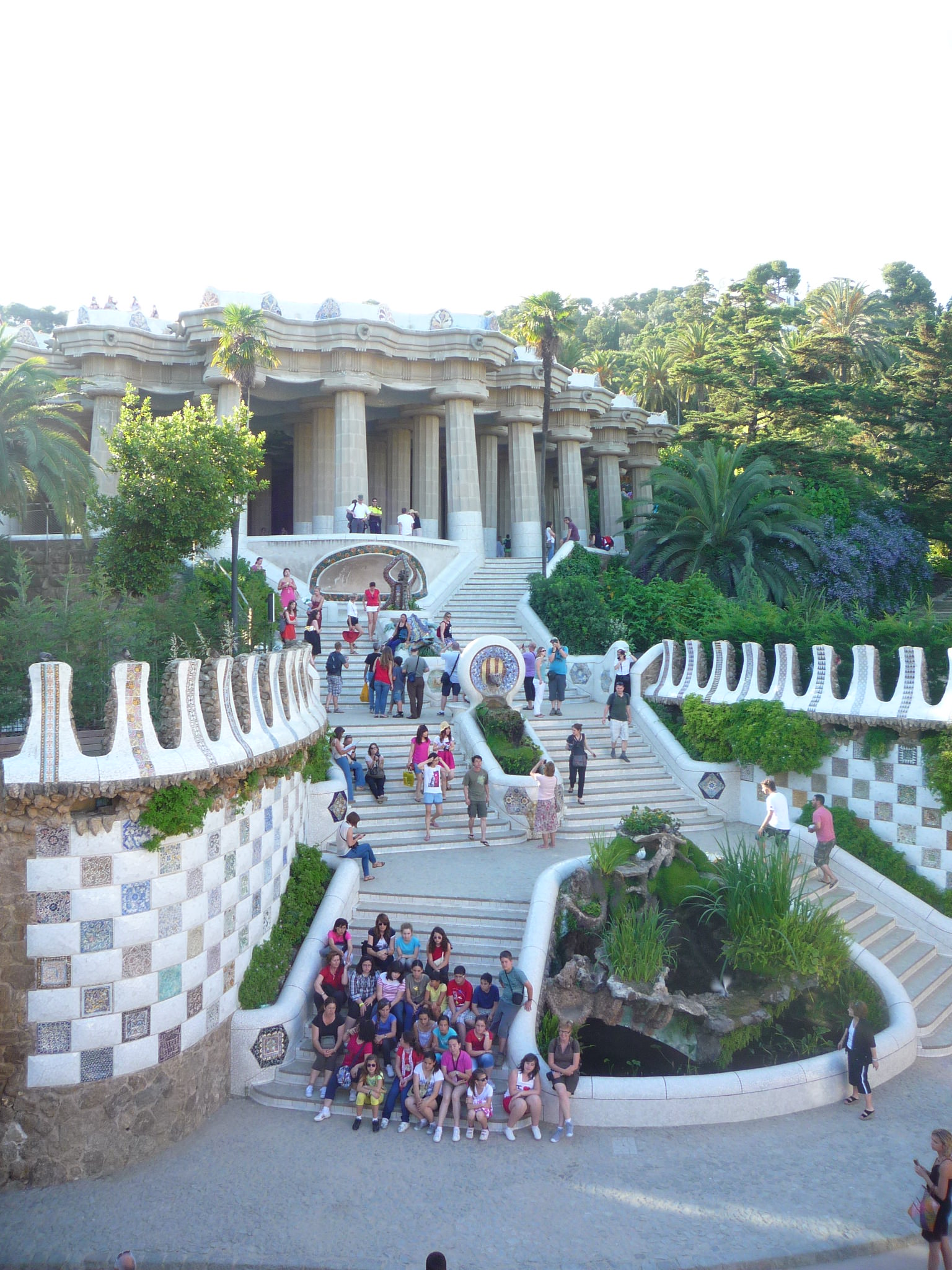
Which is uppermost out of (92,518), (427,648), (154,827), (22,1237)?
(92,518)

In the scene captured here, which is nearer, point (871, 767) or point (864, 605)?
point (871, 767)

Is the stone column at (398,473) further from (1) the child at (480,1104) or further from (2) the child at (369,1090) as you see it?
(1) the child at (480,1104)

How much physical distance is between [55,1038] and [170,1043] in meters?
1.16

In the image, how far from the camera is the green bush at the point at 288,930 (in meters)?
11.7

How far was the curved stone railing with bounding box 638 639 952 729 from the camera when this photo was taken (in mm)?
16219

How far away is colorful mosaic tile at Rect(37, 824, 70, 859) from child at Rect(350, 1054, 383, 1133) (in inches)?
151

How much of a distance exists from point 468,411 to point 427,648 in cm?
1412

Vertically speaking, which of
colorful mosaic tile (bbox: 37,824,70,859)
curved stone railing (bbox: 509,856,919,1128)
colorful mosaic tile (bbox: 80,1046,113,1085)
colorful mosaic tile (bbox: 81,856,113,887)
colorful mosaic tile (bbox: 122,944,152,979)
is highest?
colorful mosaic tile (bbox: 37,824,70,859)

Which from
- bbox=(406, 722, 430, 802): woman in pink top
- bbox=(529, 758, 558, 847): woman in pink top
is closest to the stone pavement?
bbox=(529, 758, 558, 847): woman in pink top

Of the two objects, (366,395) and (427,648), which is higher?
(366,395)

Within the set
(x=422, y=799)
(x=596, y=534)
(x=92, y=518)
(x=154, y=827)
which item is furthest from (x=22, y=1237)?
(x=596, y=534)

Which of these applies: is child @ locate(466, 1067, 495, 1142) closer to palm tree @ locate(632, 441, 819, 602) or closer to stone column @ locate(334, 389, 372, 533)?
palm tree @ locate(632, 441, 819, 602)

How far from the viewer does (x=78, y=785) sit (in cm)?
941

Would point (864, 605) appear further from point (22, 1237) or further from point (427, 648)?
point (22, 1237)
